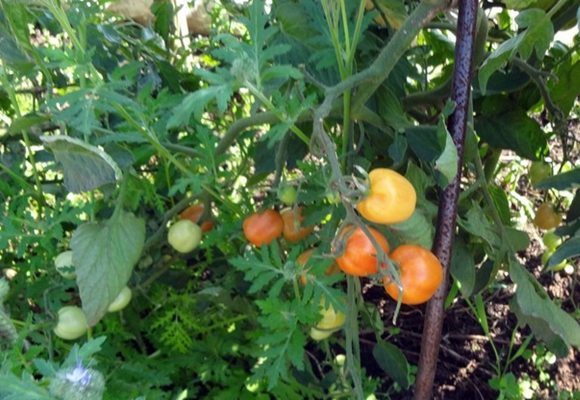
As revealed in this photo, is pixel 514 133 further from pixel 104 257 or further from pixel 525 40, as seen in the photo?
pixel 104 257

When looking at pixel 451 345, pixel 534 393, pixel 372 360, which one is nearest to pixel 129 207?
pixel 372 360

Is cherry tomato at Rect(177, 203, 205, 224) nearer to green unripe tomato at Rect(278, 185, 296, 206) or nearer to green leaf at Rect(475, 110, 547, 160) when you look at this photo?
green unripe tomato at Rect(278, 185, 296, 206)

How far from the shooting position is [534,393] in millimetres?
1269

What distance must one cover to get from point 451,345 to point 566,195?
440mm

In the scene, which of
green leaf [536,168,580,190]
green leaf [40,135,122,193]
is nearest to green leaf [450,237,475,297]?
green leaf [536,168,580,190]

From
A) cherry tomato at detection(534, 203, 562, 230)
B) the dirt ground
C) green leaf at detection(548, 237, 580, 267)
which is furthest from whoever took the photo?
the dirt ground

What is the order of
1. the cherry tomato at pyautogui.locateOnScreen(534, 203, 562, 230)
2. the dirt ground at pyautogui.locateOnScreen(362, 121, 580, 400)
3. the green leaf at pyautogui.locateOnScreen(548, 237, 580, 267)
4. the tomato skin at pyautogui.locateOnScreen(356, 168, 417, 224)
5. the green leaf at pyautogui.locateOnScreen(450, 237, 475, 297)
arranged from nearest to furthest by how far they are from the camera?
the tomato skin at pyautogui.locateOnScreen(356, 168, 417, 224), the green leaf at pyautogui.locateOnScreen(548, 237, 580, 267), the green leaf at pyautogui.locateOnScreen(450, 237, 475, 297), the cherry tomato at pyautogui.locateOnScreen(534, 203, 562, 230), the dirt ground at pyautogui.locateOnScreen(362, 121, 580, 400)

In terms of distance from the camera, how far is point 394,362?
38.8 inches

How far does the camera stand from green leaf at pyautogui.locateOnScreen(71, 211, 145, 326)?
2.51 ft

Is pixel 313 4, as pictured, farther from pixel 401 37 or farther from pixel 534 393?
pixel 534 393

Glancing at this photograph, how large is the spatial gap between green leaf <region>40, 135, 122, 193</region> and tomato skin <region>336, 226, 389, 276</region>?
10.6 inches

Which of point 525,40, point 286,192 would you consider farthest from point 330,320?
point 525,40

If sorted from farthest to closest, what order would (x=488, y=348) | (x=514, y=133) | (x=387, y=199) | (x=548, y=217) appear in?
1. (x=488, y=348)
2. (x=548, y=217)
3. (x=514, y=133)
4. (x=387, y=199)

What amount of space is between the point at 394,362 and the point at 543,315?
0.97 ft
